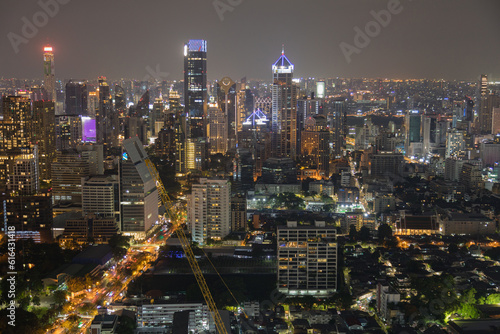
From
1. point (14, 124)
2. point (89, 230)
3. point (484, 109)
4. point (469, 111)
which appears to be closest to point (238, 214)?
point (89, 230)

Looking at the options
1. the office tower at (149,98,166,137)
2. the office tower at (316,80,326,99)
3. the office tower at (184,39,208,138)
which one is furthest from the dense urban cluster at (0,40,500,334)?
the office tower at (316,80,326,99)

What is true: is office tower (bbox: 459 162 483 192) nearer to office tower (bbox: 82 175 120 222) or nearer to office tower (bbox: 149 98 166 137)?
office tower (bbox: 82 175 120 222)

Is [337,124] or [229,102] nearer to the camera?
[337,124]

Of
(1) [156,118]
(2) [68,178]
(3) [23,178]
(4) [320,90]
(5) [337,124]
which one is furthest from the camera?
(4) [320,90]

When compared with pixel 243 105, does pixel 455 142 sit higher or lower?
lower

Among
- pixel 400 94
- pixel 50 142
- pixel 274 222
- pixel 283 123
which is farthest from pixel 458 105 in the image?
pixel 50 142

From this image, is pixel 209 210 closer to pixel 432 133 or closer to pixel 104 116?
pixel 104 116

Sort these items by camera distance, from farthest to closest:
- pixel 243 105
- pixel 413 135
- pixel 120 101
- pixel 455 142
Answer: pixel 243 105 < pixel 120 101 < pixel 413 135 < pixel 455 142
